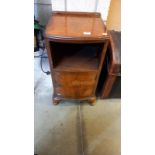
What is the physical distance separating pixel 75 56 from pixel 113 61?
0.90ft

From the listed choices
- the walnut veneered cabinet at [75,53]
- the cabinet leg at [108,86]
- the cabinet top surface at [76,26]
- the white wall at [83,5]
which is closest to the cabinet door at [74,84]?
the walnut veneered cabinet at [75,53]

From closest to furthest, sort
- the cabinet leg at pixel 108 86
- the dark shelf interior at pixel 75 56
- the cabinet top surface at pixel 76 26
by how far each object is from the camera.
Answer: the cabinet top surface at pixel 76 26 < the dark shelf interior at pixel 75 56 < the cabinet leg at pixel 108 86

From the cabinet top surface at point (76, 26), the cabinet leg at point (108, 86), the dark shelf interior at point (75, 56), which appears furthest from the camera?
the cabinet leg at point (108, 86)

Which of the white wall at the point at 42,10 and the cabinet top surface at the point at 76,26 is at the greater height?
the white wall at the point at 42,10

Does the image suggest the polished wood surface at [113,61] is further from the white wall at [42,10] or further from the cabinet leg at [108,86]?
the white wall at [42,10]

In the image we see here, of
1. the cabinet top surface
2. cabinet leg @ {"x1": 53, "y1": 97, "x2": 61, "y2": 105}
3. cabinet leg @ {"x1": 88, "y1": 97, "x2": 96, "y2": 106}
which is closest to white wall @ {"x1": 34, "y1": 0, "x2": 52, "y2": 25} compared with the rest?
the cabinet top surface

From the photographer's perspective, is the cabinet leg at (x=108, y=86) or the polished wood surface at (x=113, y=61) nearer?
the polished wood surface at (x=113, y=61)

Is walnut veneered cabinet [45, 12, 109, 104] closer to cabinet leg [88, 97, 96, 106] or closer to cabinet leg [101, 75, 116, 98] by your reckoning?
cabinet leg [88, 97, 96, 106]

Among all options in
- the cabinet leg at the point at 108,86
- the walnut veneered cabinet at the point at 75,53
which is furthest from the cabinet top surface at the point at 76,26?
the cabinet leg at the point at 108,86

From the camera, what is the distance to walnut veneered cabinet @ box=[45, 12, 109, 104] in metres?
0.96

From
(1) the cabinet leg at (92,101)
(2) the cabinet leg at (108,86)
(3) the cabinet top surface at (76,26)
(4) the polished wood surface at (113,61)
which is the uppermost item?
(3) the cabinet top surface at (76,26)

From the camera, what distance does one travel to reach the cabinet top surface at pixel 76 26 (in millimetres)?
946
